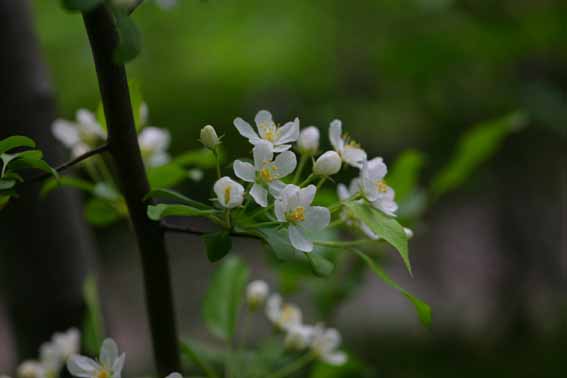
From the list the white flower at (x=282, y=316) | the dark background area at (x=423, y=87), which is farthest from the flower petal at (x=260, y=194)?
the dark background area at (x=423, y=87)

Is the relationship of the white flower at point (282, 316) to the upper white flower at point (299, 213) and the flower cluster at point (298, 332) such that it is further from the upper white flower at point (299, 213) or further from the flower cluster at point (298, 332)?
the upper white flower at point (299, 213)

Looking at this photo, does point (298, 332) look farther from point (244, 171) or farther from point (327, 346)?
point (244, 171)

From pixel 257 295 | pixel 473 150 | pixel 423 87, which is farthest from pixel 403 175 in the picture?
pixel 423 87

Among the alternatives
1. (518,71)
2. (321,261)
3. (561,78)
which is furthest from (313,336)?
(561,78)

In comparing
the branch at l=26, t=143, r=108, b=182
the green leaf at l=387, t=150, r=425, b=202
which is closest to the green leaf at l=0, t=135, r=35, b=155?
the branch at l=26, t=143, r=108, b=182

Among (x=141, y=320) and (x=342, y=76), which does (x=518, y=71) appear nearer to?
(x=342, y=76)

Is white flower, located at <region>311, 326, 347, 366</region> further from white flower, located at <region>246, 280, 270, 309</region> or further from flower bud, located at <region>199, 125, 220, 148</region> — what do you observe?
flower bud, located at <region>199, 125, 220, 148</region>
